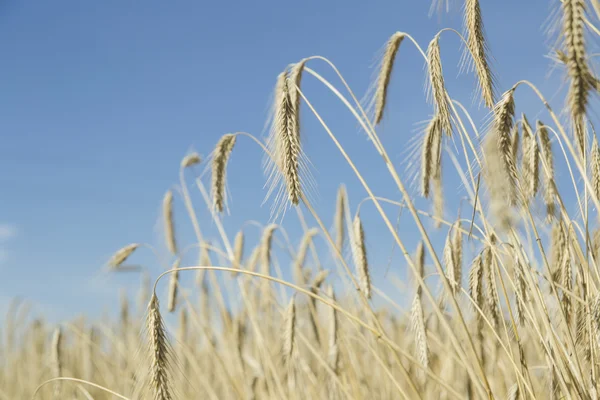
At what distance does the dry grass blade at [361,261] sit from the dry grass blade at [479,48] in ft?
3.03

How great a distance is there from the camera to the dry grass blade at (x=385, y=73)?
2.04 meters

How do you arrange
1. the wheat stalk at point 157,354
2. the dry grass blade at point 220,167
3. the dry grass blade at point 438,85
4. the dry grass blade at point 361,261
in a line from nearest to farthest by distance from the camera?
the dry grass blade at point 438,85, the wheat stalk at point 157,354, the dry grass blade at point 361,261, the dry grass blade at point 220,167

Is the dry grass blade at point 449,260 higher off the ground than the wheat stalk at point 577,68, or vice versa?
the wheat stalk at point 577,68

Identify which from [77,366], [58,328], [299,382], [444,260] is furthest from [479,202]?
[77,366]

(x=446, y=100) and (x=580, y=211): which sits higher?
(x=446, y=100)

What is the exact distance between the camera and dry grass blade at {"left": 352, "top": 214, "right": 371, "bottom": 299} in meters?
2.34

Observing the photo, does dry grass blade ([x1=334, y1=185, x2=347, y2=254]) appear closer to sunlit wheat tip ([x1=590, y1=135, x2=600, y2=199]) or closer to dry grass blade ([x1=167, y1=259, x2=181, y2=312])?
dry grass blade ([x1=167, y1=259, x2=181, y2=312])

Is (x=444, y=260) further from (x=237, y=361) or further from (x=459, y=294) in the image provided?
(x=237, y=361)

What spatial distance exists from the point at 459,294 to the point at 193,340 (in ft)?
17.4

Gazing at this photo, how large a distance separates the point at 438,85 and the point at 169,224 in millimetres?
2590

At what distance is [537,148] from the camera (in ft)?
6.63

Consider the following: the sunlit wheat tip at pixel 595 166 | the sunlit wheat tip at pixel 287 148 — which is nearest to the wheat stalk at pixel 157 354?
the sunlit wheat tip at pixel 287 148

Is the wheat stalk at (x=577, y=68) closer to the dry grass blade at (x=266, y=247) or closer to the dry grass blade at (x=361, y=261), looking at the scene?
the dry grass blade at (x=361, y=261)

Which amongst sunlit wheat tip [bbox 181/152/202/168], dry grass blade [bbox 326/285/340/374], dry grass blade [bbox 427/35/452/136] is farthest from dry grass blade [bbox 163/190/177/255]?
dry grass blade [bbox 427/35/452/136]
